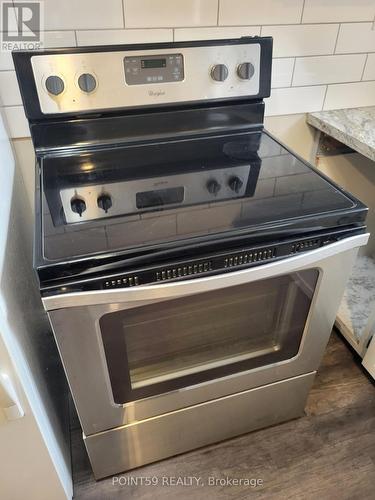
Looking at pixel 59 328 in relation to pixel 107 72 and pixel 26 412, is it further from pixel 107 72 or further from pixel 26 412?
pixel 107 72

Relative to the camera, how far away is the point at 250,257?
2.55 ft

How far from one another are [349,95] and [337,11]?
0.93 ft

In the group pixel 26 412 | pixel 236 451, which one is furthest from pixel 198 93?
pixel 236 451

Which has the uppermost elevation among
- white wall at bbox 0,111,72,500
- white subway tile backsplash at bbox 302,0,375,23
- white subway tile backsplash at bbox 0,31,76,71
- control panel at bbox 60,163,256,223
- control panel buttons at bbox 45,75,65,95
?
white subway tile backsplash at bbox 302,0,375,23

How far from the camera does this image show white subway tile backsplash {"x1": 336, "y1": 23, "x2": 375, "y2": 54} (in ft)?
4.08

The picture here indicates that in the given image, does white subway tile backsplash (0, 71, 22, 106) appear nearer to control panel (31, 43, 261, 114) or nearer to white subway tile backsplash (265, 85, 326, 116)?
control panel (31, 43, 261, 114)

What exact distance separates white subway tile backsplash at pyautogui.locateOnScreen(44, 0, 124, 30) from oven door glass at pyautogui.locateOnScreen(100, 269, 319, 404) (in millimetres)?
767

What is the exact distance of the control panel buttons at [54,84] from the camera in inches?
38.0

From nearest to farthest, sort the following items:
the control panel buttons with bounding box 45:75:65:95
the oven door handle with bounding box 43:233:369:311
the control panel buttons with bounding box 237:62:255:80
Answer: the oven door handle with bounding box 43:233:369:311 < the control panel buttons with bounding box 45:75:65:95 < the control panel buttons with bounding box 237:62:255:80

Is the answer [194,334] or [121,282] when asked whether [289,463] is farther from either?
[121,282]

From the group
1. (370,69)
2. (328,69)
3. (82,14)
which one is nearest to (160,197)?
(82,14)

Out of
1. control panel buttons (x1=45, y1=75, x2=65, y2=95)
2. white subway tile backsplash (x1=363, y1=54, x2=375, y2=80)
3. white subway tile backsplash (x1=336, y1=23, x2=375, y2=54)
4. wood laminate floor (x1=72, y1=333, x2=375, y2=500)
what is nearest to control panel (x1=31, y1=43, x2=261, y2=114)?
control panel buttons (x1=45, y1=75, x2=65, y2=95)

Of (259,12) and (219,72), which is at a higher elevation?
(259,12)

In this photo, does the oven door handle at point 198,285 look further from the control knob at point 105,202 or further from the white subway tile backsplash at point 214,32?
the white subway tile backsplash at point 214,32
